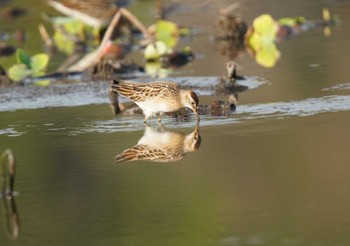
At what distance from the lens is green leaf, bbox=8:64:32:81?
17.7 metres

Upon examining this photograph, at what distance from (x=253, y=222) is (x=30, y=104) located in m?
7.44

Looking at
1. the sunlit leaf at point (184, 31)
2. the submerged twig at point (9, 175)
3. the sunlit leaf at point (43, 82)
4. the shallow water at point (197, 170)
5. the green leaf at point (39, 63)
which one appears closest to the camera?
the shallow water at point (197, 170)

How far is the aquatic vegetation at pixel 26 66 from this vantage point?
17766 millimetres

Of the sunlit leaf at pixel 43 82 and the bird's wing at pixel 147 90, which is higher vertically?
the sunlit leaf at pixel 43 82

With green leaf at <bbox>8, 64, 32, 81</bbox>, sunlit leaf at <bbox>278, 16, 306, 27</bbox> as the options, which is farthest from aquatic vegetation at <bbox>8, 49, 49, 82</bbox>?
sunlit leaf at <bbox>278, 16, 306, 27</bbox>

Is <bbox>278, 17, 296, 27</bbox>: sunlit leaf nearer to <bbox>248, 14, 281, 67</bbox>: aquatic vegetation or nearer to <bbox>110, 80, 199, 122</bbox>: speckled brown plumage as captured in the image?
<bbox>248, 14, 281, 67</bbox>: aquatic vegetation

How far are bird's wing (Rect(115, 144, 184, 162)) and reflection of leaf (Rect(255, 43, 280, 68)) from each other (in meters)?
6.31

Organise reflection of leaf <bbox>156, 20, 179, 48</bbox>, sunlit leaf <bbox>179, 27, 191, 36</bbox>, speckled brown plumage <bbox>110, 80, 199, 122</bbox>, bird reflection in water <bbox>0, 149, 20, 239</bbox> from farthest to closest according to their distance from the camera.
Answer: sunlit leaf <bbox>179, 27, 191, 36</bbox> < reflection of leaf <bbox>156, 20, 179, 48</bbox> < speckled brown plumage <bbox>110, 80, 199, 122</bbox> < bird reflection in water <bbox>0, 149, 20, 239</bbox>

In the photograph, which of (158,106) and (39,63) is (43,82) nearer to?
(39,63)

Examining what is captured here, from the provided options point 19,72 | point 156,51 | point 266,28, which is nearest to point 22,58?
point 19,72

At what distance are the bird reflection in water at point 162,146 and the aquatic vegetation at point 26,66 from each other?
17.8 ft

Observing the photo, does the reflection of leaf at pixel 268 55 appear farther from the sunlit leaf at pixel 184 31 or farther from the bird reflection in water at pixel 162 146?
the bird reflection in water at pixel 162 146

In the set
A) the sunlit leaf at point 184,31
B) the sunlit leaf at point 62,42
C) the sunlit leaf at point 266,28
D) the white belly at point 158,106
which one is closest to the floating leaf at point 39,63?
the sunlit leaf at point 266,28

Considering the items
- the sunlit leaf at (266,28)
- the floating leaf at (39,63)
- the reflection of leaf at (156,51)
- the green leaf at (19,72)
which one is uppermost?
the sunlit leaf at (266,28)
